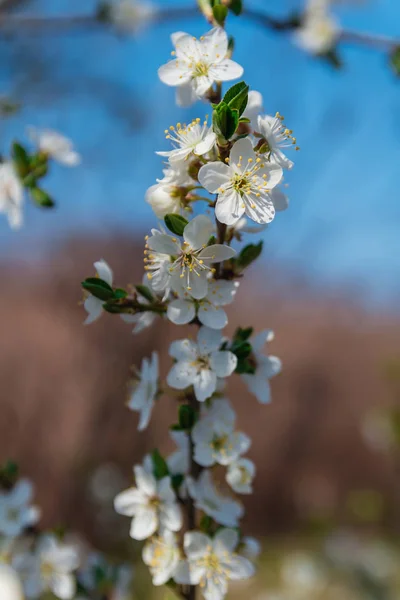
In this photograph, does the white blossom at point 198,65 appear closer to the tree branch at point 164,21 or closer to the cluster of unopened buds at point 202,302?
the cluster of unopened buds at point 202,302

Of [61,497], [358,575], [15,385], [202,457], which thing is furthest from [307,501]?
[202,457]

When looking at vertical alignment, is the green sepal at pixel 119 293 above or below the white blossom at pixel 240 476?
above

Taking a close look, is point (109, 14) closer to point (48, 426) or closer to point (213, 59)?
point (213, 59)

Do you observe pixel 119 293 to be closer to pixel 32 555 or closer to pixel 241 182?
pixel 241 182

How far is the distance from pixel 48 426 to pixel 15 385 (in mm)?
418

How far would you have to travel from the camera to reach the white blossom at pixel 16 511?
97 centimetres

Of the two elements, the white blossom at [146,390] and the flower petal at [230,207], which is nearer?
the flower petal at [230,207]

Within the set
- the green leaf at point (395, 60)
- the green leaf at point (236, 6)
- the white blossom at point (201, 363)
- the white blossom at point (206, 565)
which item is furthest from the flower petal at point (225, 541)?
the green leaf at point (395, 60)

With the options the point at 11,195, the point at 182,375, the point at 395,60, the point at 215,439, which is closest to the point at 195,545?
the point at 215,439

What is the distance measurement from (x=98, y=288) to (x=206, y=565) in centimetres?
42

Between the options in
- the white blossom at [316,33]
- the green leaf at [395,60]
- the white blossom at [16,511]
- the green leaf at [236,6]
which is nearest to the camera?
the green leaf at [236,6]

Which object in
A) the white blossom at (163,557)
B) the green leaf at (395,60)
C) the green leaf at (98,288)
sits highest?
the green leaf at (395,60)

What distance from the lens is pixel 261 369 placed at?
791 mm

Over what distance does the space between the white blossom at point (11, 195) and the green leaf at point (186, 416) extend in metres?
0.54
